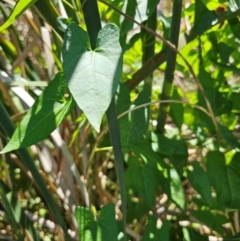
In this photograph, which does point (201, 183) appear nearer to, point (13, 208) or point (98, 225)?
point (98, 225)

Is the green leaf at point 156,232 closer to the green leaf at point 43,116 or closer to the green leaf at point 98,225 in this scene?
the green leaf at point 98,225

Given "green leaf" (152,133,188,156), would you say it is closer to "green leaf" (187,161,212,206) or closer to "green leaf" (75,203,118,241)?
"green leaf" (187,161,212,206)

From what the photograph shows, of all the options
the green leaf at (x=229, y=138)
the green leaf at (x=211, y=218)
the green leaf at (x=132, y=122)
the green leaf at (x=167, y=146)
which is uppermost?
the green leaf at (x=132, y=122)

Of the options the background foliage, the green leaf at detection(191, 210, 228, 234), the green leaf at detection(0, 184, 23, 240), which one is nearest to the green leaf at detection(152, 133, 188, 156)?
the background foliage

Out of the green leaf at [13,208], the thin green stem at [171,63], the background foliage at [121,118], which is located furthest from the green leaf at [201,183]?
the green leaf at [13,208]

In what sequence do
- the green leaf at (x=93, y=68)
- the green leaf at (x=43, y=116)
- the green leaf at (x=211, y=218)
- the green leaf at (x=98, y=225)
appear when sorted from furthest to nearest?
the green leaf at (x=211, y=218) < the green leaf at (x=98, y=225) < the green leaf at (x=43, y=116) < the green leaf at (x=93, y=68)

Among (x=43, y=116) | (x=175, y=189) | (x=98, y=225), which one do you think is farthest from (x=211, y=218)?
(x=43, y=116)

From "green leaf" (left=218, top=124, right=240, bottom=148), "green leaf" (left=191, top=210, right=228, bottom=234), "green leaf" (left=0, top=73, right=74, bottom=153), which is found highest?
"green leaf" (left=0, top=73, right=74, bottom=153)
